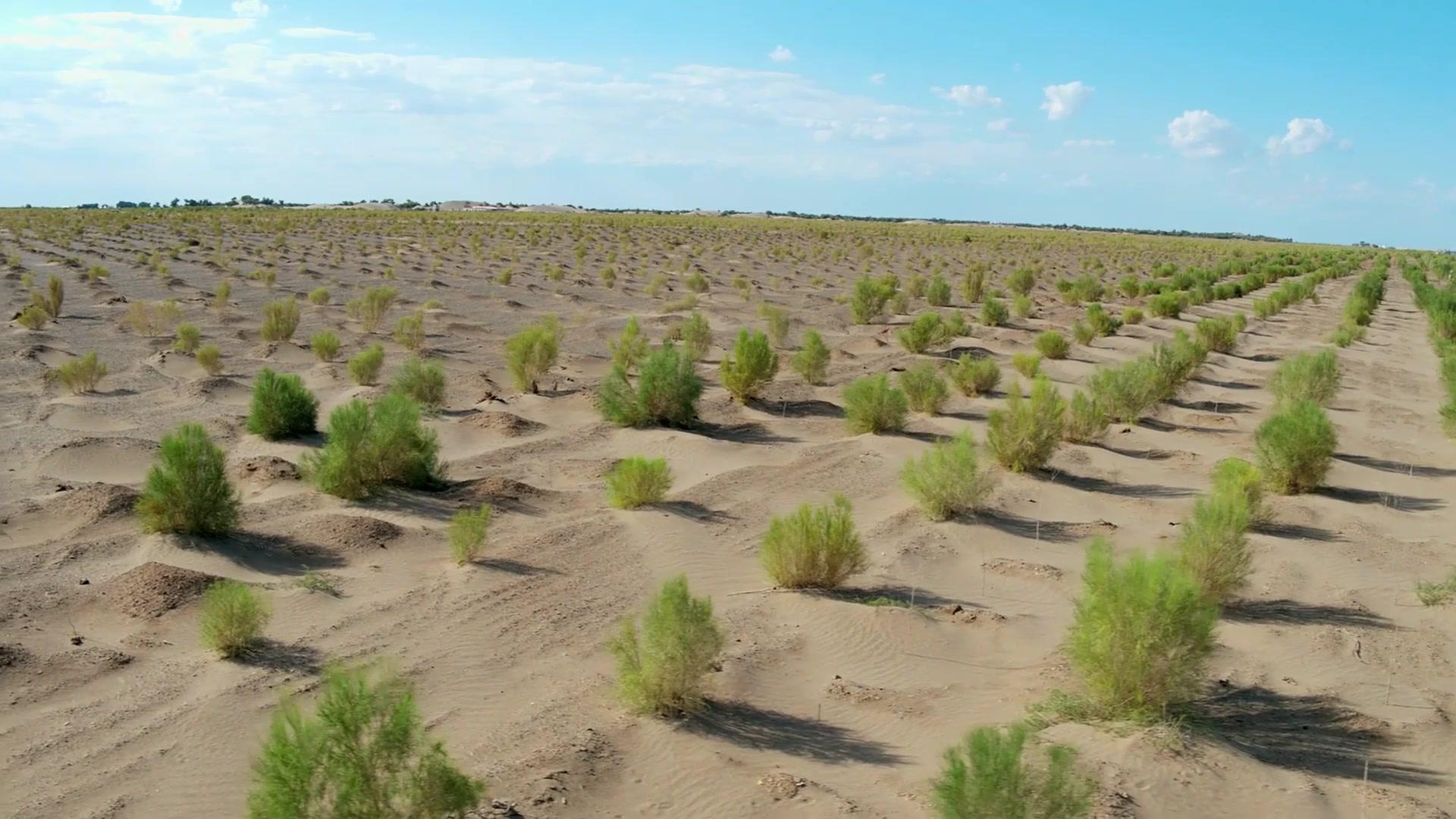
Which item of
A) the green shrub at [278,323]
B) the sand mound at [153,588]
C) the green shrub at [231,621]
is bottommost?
the sand mound at [153,588]

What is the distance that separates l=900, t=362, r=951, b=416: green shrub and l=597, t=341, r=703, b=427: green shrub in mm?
2938

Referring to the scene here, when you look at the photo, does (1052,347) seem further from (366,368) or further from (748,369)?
(366,368)

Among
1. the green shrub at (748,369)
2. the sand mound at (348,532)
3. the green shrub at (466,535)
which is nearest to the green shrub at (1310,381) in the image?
the green shrub at (748,369)

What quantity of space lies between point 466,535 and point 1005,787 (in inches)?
222

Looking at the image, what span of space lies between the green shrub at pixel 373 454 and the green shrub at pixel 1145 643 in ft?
23.4

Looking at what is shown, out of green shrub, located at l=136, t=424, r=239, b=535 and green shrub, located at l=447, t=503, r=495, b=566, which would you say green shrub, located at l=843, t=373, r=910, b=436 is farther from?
green shrub, located at l=136, t=424, r=239, b=535

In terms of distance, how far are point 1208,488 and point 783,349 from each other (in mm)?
10749

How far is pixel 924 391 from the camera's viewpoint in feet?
51.7

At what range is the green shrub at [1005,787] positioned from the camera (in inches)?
186

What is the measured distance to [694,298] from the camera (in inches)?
1117

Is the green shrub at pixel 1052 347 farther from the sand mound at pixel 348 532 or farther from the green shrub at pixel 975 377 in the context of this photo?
the sand mound at pixel 348 532

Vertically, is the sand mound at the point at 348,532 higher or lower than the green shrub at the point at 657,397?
lower

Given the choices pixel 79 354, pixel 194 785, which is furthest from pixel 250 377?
pixel 194 785

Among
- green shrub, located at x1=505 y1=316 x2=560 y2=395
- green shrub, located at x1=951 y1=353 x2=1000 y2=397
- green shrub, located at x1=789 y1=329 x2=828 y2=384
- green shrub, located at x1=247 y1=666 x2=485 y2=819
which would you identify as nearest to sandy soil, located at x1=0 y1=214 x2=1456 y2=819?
green shrub, located at x1=789 y1=329 x2=828 y2=384
